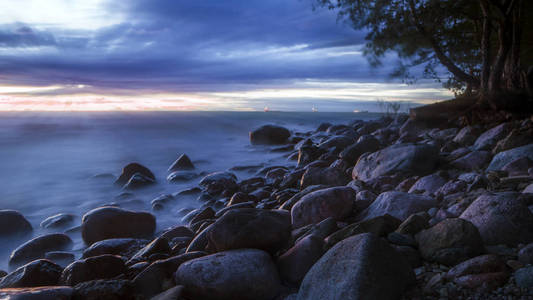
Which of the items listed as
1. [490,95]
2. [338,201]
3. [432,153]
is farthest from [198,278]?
[490,95]

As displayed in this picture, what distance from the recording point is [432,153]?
5.79 m

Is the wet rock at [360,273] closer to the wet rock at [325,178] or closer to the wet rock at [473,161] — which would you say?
the wet rock at [473,161]

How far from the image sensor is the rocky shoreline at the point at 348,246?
2381 millimetres

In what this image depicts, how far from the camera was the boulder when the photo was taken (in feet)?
18.4

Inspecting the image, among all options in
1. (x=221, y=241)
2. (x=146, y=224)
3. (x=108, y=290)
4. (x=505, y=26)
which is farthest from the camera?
(x=505, y=26)

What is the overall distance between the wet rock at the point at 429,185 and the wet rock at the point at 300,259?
78.4 inches

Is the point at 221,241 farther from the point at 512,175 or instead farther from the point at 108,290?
the point at 512,175

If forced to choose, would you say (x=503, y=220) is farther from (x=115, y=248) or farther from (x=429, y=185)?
(x=115, y=248)

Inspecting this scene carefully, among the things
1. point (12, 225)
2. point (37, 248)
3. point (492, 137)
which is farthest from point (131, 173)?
point (492, 137)

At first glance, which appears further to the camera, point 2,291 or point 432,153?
point 432,153

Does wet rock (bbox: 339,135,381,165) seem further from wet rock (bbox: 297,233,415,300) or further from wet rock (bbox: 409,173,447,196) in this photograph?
wet rock (bbox: 297,233,415,300)

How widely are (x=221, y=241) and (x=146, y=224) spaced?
10.8ft

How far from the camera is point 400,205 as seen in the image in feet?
12.3

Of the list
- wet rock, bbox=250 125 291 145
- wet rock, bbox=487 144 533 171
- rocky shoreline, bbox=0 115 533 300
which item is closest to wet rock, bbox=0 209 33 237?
rocky shoreline, bbox=0 115 533 300
